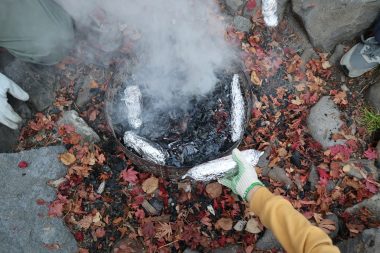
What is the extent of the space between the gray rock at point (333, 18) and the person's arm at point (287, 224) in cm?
310

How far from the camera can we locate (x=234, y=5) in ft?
18.5

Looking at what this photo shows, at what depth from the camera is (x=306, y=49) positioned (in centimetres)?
551

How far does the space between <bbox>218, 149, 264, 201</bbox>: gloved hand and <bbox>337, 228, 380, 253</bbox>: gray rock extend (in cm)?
143

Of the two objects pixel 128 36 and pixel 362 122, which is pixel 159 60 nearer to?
pixel 128 36

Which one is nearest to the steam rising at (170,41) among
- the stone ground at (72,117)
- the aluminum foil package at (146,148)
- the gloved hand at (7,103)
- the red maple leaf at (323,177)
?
the stone ground at (72,117)

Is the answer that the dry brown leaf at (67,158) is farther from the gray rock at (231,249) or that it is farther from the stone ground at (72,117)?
the gray rock at (231,249)

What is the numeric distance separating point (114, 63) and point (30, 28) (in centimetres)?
129

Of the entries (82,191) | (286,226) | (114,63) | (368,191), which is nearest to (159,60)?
(114,63)

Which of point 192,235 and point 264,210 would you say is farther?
point 192,235

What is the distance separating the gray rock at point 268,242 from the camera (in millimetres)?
4270

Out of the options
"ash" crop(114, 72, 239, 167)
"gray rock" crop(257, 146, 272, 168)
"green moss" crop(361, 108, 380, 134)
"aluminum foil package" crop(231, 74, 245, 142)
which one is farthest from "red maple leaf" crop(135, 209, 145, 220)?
"green moss" crop(361, 108, 380, 134)

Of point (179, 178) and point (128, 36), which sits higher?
point (128, 36)

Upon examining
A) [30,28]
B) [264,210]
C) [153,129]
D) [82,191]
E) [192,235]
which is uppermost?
[30,28]

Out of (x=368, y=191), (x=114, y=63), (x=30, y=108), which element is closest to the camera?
(x=368, y=191)
